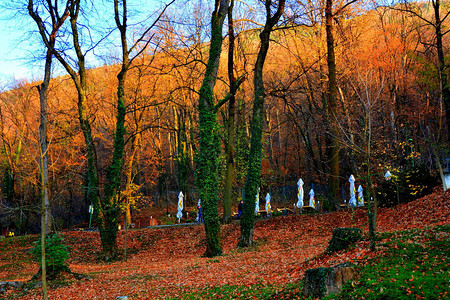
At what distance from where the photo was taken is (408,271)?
6055mm

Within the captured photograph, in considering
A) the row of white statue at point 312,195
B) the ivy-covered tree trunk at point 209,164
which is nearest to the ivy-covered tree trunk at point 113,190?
the ivy-covered tree trunk at point 209,164

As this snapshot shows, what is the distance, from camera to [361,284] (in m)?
5.76

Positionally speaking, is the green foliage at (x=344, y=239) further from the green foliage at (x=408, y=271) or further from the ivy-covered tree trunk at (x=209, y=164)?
the ivy-covered tree trunk at (x=209, y=164)

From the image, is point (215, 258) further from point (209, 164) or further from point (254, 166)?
point (254, 166)

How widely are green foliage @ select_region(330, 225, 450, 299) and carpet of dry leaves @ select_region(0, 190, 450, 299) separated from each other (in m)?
0.79

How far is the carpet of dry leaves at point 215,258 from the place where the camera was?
902cm

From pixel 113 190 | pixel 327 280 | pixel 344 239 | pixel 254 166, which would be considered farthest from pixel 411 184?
pixel 113 190

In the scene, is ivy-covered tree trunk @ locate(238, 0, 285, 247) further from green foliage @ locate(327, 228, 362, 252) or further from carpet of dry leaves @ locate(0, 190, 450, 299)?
Answer: green foliage @ locate(327, 228, 362, 252)

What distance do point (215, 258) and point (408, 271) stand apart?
7631 millimetres

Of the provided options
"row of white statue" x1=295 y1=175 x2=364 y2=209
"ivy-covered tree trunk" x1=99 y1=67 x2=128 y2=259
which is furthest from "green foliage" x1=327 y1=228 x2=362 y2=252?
"row of white statue" x1=295 y1=175 x2=364 y2=209

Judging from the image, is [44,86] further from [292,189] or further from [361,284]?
[292,189]

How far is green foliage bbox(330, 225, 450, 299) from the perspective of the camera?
5.04 meters

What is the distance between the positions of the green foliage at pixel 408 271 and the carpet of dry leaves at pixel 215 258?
794 mm

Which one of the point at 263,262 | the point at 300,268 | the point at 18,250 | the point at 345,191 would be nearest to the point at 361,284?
the point at 300,268
